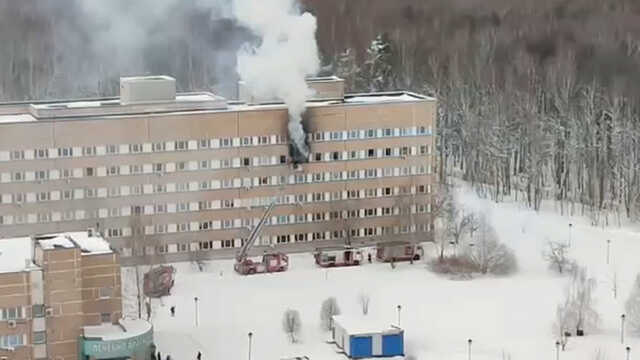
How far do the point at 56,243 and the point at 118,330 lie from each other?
3081mm

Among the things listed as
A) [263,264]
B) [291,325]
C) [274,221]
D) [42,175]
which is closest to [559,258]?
[263,264]

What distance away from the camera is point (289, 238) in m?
52.1

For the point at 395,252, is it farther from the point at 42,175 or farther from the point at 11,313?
the point at 11,313

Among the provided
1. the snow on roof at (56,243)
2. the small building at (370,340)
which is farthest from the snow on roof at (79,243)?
the small building at (370,340)

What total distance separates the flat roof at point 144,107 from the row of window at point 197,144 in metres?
1.15

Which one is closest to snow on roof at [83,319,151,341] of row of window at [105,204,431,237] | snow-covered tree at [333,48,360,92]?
row of window at [105,204,431,237]

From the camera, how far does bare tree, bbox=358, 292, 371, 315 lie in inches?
1678

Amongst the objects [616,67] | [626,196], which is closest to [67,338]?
[626,196]

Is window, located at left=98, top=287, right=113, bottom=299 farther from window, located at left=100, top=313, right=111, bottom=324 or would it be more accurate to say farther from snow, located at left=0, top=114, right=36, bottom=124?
snow, located at left=0, top=114, right=36, bottom=124

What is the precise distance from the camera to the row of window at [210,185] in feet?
161

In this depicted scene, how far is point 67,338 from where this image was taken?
36250 millimetres

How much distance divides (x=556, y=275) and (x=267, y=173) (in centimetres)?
1234

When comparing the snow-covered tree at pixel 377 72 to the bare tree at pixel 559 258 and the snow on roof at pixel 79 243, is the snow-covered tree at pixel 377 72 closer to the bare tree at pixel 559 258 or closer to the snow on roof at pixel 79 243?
the bare tree at pixel 559 258

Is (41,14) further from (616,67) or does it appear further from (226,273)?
(226,273)
